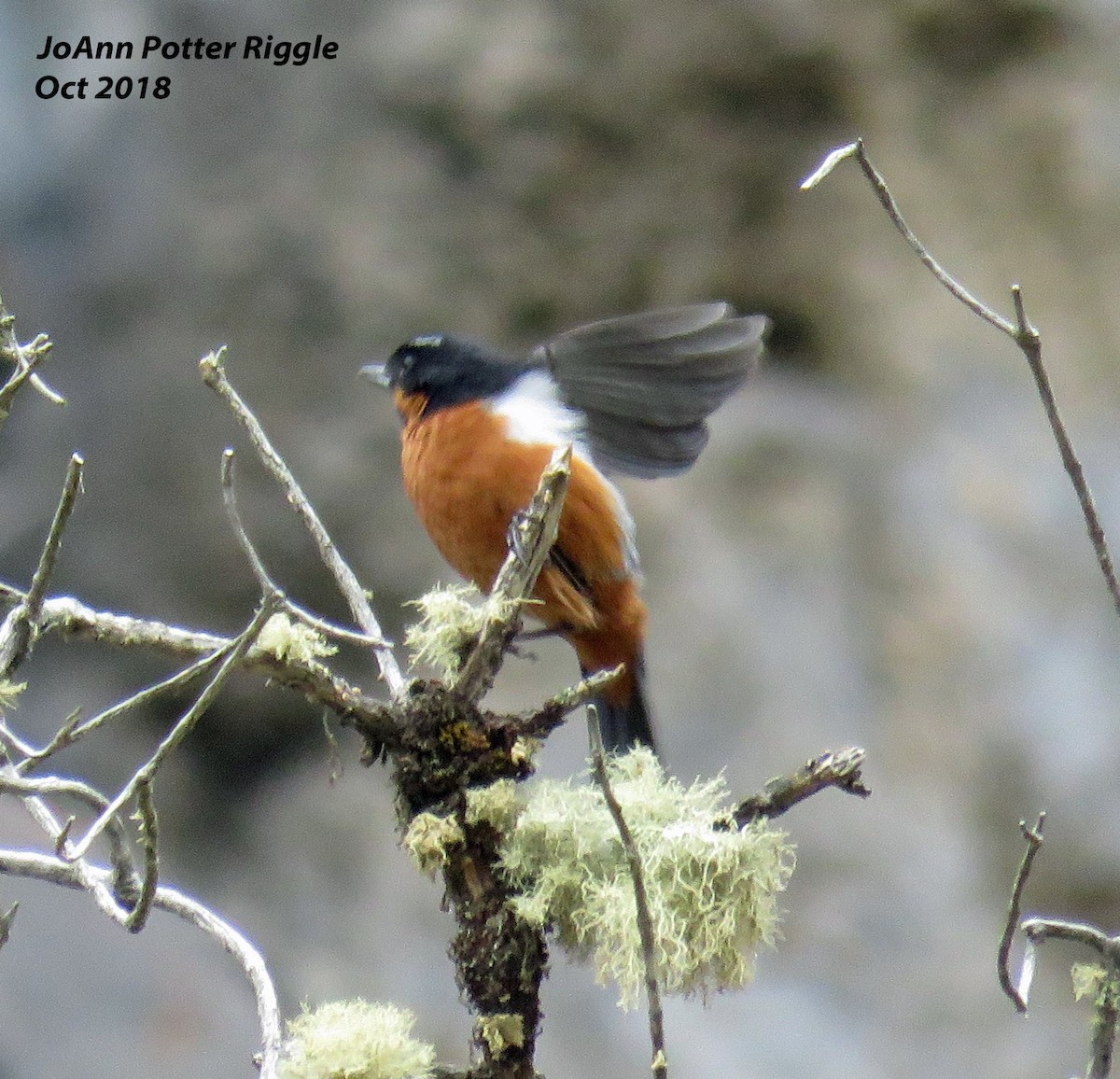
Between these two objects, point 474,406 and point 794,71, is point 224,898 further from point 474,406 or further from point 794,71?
point 794,71

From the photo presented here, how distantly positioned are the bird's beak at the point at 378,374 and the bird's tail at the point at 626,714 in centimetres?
90

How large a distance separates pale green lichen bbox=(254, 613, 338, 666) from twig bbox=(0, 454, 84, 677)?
0.27 metres

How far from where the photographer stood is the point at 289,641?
1721 mm

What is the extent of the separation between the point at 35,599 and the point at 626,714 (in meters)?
2.06

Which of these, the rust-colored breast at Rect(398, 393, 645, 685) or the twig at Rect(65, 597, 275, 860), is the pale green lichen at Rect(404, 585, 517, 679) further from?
the rust-colored breast at Rect(398, 393, 645, 685)

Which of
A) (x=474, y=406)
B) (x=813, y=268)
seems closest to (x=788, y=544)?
(x=813, y=268)

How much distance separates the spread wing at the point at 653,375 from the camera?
2.92m

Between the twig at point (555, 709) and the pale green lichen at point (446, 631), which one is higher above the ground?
the pale green lichen at point (446, 631)

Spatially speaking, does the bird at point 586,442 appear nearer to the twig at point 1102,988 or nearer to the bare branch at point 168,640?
the bare branch at point 168,640

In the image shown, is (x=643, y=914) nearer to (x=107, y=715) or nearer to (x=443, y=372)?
(x=107, y=715)

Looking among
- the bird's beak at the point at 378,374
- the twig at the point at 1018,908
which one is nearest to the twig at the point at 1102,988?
the twig at the point at 1018,908

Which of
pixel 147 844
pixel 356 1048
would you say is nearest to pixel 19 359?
pixel 147 844

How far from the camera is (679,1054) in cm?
505

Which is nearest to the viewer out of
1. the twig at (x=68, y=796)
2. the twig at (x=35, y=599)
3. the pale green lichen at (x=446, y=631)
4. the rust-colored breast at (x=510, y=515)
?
the twig at (x=35, y=599)
